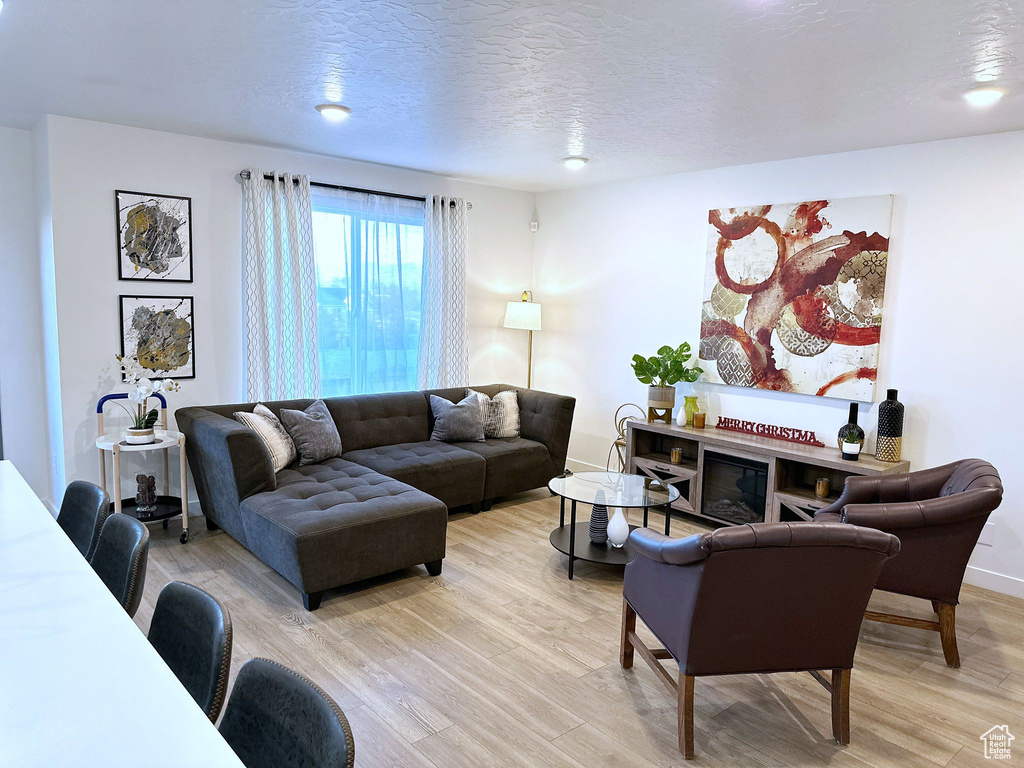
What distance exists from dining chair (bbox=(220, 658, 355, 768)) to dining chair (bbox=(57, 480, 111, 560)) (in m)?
1.28

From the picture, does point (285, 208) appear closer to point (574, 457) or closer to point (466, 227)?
point (466, 227)

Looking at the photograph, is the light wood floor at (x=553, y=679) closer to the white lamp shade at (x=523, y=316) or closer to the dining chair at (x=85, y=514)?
the dining chair at (x=85, y=514)

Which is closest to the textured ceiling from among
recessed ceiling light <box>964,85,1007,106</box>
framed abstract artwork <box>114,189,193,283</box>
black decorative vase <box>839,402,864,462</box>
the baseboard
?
recessed ceiling light <box>964,85,1007,106</box>

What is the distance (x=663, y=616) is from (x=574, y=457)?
377 cm

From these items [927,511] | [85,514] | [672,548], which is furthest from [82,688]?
[927,511]

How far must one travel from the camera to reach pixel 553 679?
2885 mm

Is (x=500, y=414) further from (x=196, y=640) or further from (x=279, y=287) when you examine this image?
(x=196, y=640)

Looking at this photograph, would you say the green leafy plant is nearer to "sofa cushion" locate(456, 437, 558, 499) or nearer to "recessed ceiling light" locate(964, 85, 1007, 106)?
"sofa cushion" locate(456, 437, 558, 499)

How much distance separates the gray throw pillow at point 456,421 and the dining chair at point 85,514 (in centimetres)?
294

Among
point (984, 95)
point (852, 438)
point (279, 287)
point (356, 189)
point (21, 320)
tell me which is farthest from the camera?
point (356, 189)

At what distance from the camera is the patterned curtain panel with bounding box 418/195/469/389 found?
5711 mm

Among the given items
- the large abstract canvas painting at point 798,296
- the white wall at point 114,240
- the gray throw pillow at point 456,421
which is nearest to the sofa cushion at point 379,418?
the gray throw pillow at point 456,421

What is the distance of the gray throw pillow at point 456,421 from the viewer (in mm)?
5250

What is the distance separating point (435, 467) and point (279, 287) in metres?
1.70
